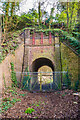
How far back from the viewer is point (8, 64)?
362 inches

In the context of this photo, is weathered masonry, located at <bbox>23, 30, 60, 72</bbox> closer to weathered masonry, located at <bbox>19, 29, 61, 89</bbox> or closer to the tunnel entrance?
weathered masonry, located at <bbox>19, 29, 61, 89</bbox>

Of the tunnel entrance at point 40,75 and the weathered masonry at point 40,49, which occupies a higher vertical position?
the weathered masonry at point 40,49

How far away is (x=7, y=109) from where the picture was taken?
583 cm

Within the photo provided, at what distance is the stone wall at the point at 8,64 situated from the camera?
26.6 feet

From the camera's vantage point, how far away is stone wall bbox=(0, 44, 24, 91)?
8.11 meters

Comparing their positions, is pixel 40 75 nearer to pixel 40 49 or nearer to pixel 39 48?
pixel 40 49

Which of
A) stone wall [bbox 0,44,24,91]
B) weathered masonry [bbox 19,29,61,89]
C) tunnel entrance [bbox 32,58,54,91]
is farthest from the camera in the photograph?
weathered masonry [bbox 19,29,61,89]

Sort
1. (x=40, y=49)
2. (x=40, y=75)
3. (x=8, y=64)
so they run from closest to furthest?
Answer: (x=8, y=64), (x=40, y=75), (x=40, y=49)

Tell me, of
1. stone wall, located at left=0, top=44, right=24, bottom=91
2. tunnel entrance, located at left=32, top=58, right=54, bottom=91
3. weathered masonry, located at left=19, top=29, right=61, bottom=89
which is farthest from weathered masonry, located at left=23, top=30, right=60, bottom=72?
tunnel entrance, located at left=32, top=58, right=54, bottom=91

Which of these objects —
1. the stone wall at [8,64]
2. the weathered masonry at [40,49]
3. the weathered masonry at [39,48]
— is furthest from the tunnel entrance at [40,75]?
the stone wall at [8,64]

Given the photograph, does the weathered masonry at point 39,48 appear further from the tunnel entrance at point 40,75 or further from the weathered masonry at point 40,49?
the tunnel entrance at point 40,75

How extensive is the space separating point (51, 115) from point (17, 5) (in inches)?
377

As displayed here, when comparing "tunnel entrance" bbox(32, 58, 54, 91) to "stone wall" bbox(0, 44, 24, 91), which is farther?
"tunnel entrance" bbox(32, 58, 54, 91)

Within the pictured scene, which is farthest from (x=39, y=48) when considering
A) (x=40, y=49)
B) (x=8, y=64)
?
(x=8, y=64)
